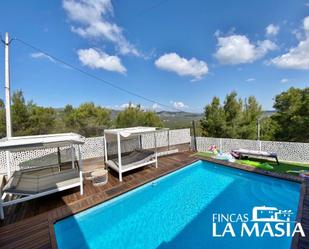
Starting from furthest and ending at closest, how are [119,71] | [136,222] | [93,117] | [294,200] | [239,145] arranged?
[119,71] → [93,117] → [239,145] → [294,200] → [136,222]

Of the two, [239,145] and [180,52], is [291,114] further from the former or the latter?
[180,52]

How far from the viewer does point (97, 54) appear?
39.9 feet

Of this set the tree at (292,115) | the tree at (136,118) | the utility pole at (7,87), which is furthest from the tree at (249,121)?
the utility pole at (7,87)

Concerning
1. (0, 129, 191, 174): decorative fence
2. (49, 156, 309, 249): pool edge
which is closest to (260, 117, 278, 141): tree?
(0, 129, 191, 174): decorative fence

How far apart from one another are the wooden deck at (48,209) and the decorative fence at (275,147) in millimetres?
4732

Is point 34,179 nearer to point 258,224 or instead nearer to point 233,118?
point 258,224

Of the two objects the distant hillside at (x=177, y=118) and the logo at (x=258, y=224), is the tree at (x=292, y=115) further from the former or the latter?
the logo at (x=258, y=224)

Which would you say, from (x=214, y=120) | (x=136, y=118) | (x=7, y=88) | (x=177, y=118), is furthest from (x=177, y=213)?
(x=177, y=118)

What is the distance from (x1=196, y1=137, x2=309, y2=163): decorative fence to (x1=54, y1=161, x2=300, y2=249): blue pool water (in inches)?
101

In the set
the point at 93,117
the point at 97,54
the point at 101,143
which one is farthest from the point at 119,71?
the point at 101,143

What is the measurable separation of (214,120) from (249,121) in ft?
8.83

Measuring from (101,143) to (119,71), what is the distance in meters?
10.1

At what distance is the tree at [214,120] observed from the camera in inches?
505

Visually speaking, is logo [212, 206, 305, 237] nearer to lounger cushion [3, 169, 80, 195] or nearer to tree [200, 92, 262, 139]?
lounger cushion [3, 169, 80, 195]
